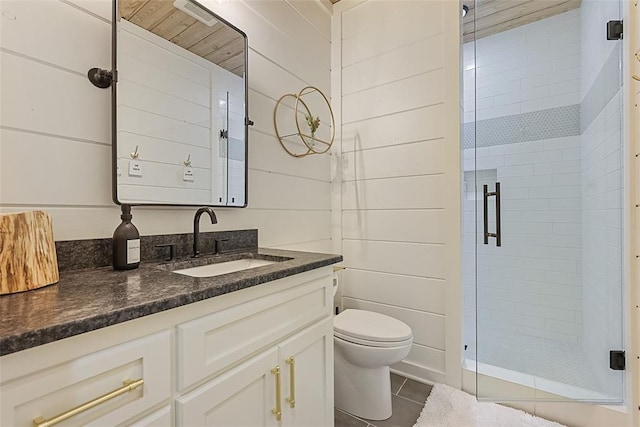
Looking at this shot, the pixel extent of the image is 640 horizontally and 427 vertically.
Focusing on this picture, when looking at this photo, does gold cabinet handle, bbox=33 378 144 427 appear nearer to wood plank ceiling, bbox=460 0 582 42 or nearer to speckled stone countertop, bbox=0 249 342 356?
speckled stone countertop, bbox=0 249 342 356

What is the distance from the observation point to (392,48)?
2.11 m

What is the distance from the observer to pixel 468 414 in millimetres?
1591

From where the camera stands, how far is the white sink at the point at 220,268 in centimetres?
124

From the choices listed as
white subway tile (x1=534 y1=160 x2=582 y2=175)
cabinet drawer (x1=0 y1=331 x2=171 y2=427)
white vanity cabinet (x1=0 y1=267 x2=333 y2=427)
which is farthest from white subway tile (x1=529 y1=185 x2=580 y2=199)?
cabinet drawer (x1=0 y1=331 x2=171 y2=427)

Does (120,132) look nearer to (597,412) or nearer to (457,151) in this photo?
(457,151)

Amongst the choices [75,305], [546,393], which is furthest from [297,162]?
[546,393]

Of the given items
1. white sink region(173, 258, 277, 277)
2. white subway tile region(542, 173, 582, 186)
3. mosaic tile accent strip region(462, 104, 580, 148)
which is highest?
mosaic tile accent strip region(462, 104, 580, 148)

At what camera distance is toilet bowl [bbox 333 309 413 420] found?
1.54 metres

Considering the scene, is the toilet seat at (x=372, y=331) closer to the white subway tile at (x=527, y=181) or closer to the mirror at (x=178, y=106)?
the mirror at (x=178, y=106)

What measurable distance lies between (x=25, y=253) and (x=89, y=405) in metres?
0.46

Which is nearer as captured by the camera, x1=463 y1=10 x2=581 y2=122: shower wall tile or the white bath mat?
the white bath mat

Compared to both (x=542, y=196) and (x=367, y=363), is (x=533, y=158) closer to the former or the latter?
(x=542, y=196)

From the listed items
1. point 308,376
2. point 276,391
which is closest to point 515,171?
point 308,376

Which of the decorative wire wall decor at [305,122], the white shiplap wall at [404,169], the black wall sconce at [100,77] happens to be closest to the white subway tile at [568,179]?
the white shiplap wall at [404,169]
